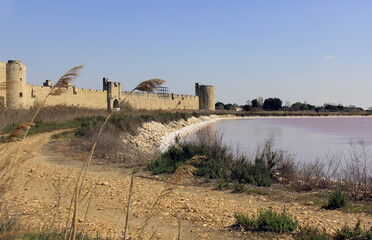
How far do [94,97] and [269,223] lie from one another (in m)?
35.1

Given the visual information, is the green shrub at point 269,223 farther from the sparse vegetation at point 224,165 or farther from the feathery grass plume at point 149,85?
the feathery grass plume at point 149,85

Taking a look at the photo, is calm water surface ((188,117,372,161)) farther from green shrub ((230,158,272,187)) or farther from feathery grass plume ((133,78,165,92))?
feathery grass plume ((133,78,165,92))

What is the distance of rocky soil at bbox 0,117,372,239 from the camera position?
12.2 ft

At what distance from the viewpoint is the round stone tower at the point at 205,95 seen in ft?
204

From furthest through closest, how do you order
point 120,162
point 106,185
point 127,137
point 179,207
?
point 127,137, point 120,162, point 106,185, point 179,207

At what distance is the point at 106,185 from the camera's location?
5840mm

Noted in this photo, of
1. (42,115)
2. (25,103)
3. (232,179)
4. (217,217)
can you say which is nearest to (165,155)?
(232,179)

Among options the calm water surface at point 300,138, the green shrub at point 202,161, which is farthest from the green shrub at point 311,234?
the calm water surface at point 300,138

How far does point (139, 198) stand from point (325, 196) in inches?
120

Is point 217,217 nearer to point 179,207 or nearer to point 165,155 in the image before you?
point 179,207

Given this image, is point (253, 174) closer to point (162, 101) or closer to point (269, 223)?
point (269, 223)

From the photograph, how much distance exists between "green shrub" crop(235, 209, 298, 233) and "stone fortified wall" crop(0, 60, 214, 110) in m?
2.85

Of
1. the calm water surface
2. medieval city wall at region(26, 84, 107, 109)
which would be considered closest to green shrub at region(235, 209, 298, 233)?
the calm water surface

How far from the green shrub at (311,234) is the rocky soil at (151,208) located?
16 centimetres
